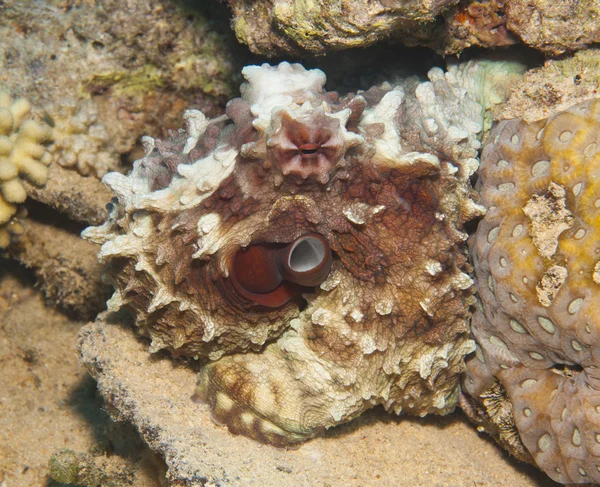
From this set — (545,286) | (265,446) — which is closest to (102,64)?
(265,446)

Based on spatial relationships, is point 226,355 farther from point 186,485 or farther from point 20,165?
point 20,165

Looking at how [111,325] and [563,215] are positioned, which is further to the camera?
[111,325]

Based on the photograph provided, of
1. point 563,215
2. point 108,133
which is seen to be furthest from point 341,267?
point 108,133

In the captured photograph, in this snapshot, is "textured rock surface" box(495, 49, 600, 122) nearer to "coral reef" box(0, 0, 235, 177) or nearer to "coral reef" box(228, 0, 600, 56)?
"coral reef" box(228, 0, 600, 56)

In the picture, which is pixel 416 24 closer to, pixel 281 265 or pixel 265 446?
pixel 281 265

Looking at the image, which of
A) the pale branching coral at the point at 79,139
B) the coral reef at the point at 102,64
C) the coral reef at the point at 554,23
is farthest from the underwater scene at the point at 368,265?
the pale branching coral at the point at 79,139

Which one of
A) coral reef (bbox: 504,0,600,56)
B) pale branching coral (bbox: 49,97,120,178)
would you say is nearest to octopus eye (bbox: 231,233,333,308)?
coral reef (bbox: 504,0,600,56)
